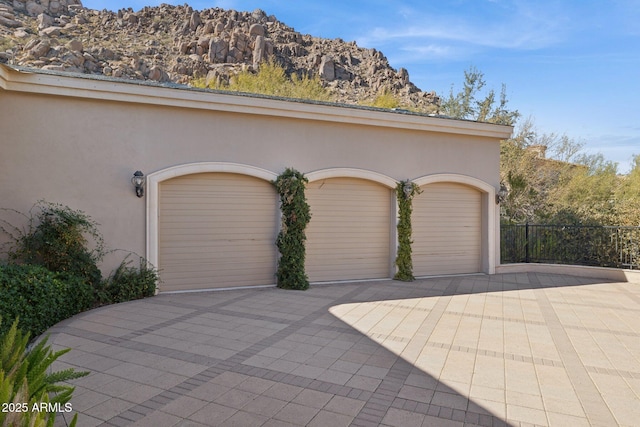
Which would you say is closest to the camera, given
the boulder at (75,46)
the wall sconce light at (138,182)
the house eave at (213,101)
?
the house eave at (213,101)

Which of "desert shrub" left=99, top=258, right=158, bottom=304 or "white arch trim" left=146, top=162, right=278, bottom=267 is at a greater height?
"white arch trim" left=146, top=162, right=278, bottom=267

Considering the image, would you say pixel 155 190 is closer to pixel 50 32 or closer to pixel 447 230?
pixel 447 230

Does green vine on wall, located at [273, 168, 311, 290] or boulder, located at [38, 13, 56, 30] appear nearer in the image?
green vine on wall, located at [273, 168, 311, 290]

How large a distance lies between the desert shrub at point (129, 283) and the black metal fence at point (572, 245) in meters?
10.1

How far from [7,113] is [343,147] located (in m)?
6.87

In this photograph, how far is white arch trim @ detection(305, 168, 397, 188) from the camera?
955cm

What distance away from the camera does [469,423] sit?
3375mm

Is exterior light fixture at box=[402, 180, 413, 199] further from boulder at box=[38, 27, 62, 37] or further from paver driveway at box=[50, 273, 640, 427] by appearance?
boulder at box=[38, 27, 62, 37]

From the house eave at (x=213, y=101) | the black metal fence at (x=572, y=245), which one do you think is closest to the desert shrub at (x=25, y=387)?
the house eave at (x=213, y=101)

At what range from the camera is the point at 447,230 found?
11055mm

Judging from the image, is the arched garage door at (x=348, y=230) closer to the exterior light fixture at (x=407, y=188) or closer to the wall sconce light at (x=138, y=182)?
the exterior light fixture at (x=407, y=188)

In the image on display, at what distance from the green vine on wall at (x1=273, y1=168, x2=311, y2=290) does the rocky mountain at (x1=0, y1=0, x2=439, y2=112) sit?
2019 centimetres

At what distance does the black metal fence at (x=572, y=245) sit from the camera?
428 inches

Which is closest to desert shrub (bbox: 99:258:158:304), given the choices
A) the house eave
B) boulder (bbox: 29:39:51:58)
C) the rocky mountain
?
the house eave
